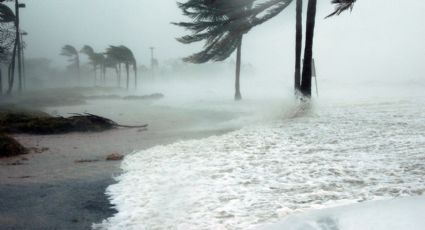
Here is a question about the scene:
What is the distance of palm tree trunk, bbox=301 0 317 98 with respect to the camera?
14.0 meters

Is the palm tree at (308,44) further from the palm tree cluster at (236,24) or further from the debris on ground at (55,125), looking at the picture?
the debris on ground at (55,125)

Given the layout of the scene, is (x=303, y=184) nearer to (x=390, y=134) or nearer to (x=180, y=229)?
(x=180, y=229)

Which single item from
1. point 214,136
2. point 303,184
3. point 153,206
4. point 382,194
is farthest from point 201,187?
point 214,136

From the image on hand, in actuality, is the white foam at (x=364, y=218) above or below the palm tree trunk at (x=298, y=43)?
below

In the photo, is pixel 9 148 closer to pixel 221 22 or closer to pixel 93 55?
pixel 221 22

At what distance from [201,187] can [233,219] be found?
116 centimetres

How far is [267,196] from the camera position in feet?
13.9

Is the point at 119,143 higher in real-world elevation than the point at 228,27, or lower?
lower

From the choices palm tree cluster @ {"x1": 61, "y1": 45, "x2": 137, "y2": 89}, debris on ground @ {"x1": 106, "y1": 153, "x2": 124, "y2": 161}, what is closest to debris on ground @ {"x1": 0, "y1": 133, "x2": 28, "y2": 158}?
debris on ground @ {"x1": 106, "y1": 153, "x2": 124, "y2": 161}

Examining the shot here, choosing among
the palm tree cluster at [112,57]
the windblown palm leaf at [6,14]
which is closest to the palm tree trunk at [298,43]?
the windblown palm leaf at [6,14]

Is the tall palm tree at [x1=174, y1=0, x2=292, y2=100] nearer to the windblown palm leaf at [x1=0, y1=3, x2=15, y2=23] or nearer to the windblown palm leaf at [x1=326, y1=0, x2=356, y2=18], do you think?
the windblown palm leaf at [x1=326, y1=0, x2=356, y2=18]

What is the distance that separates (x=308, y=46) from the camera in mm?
14047

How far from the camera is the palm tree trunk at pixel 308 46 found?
45.9ft

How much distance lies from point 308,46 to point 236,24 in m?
2.96
